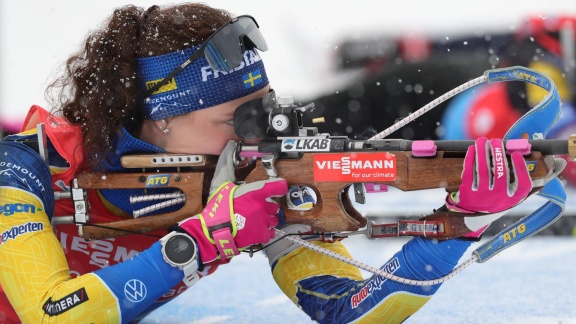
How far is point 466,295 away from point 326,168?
130 centimetres

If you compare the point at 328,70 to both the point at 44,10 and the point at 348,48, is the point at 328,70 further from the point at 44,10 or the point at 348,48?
the point at 44,10

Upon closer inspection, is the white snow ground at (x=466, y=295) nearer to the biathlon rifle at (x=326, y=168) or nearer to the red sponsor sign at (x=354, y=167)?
the biathlon rifle at (x=326, y=168)

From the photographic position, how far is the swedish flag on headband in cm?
274

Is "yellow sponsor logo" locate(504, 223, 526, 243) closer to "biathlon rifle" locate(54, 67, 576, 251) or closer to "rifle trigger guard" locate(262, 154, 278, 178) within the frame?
"biathlon rifle" locate(54, 67, 576, 251)

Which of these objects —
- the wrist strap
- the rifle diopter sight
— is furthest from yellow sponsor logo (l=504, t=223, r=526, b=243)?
the wrist strap

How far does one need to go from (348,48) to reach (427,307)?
3.96m

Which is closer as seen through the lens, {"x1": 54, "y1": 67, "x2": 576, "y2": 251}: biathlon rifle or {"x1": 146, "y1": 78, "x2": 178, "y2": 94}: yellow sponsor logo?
{"x1": 54, "y1": 67, "x2": 576, "y2": 251}: biathlon rifle

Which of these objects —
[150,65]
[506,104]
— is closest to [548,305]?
[150,65]

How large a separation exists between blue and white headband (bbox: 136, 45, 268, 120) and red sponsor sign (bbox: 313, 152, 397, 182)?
429mm

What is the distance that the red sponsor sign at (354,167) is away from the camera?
2.37m

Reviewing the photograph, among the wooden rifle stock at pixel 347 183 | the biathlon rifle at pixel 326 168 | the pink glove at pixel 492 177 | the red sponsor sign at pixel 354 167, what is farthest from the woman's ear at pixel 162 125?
the pink glove at pixel 492 177

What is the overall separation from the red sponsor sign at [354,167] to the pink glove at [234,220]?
122 millimetres

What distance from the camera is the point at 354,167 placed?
2398mm

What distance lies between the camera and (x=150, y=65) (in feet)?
8.90
